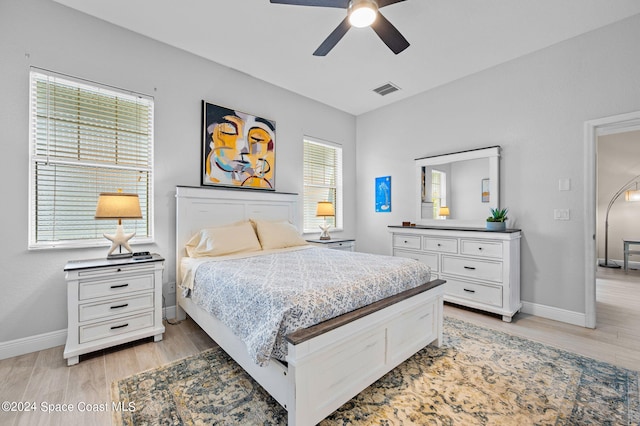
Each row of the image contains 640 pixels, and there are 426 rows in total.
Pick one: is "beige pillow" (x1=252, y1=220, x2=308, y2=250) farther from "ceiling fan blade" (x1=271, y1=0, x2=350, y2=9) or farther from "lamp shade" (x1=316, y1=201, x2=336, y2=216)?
"ceiling fan blade" (x1=271, y1=0, x2=350, y2=9)

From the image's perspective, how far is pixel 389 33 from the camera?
2.21 meters

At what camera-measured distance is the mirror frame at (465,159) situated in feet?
11.3

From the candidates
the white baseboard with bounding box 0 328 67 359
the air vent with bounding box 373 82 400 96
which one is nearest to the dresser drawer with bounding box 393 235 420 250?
the air vent with bounding box 373 82 400 96

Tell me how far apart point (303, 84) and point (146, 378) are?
3.81 m

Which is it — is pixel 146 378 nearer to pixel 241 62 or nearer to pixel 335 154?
pixel 241 62

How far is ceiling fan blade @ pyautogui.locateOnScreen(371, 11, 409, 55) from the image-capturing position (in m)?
2.09

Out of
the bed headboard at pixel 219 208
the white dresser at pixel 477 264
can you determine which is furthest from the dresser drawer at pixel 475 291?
the bed headboard at pixel 219 208

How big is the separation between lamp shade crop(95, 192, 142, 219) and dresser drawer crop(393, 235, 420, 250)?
3246 millimetres

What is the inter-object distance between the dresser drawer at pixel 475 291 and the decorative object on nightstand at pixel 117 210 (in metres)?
3.57

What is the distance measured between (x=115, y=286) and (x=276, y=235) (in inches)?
63.0

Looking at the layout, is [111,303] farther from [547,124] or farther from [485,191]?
[547,124]

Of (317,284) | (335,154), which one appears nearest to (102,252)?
(317,284)

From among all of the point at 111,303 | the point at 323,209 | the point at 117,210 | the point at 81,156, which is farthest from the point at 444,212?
the point at 81,156

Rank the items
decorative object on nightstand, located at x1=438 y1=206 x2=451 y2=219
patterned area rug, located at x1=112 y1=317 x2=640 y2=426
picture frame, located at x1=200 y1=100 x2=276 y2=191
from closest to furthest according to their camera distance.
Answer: patterned area rug, located at x1=112 y1=317 x2=640 y2=426
picture frame, located at x1=200 y1=100 x2=276 y2=191
decorative object on nightstand, located at x1=438 y1=206 x2=451 y2=219
